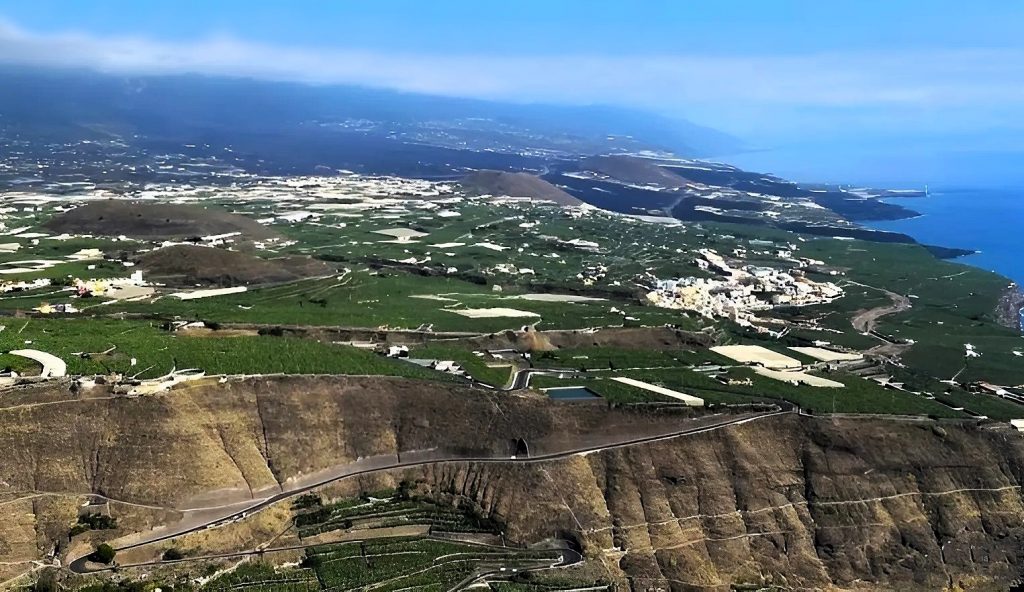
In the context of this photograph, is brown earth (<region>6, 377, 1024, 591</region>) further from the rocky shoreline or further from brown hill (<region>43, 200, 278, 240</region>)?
brown hill (<region>43, 200, 278, 240</region>)

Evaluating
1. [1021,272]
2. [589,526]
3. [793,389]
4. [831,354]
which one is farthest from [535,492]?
[1021,272]

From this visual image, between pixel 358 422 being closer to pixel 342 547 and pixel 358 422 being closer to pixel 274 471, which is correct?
pixel 274 471

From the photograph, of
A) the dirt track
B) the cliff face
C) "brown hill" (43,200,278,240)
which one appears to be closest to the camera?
the cliff face

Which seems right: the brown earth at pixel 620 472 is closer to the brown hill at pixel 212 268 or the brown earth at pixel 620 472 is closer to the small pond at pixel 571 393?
the small pond at pixel 571 393

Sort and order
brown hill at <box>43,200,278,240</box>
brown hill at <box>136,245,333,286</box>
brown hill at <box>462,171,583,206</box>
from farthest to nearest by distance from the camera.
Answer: brown hill at <box>462,171,583,206</box> < brown hill at <box>43,200,278,240</box> < brown hill at <box>136,245,333,286</box>

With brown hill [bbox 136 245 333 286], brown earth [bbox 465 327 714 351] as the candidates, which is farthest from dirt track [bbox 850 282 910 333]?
brown hill [bbox 136 245 333 286]

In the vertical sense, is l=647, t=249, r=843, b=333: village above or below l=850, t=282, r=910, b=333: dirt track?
above

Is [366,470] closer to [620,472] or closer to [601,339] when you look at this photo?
[620,472]
